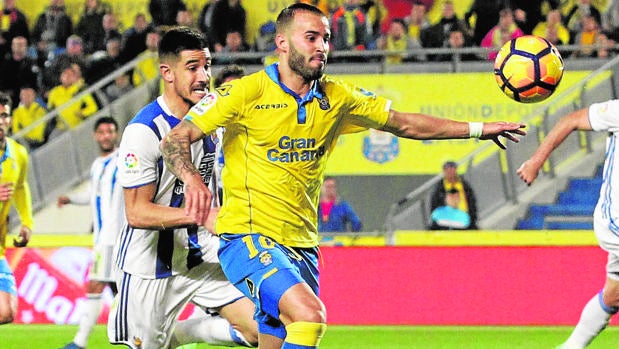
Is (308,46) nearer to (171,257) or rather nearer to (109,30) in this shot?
(171,257)

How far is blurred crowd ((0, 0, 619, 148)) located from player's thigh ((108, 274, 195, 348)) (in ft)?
29.8

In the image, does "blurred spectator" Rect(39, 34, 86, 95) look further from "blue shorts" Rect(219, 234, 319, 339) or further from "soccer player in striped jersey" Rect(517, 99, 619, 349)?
"blue shorts" Rect(219, 234, 319, 339)

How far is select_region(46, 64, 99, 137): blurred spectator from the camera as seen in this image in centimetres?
1639

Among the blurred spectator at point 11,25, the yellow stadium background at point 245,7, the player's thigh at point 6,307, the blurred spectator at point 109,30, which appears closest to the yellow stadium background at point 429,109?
the yellow stadium background at point 245,7

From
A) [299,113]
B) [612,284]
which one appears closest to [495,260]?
[612,284]

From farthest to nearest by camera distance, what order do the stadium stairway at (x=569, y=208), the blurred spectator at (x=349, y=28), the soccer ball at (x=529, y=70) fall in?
the blurred spectator at (x=349, y=28), the stadium stairway at (x=569, y=208), the soccer ball at (x=529, y=70)

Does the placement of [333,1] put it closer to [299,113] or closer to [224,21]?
[224,21]

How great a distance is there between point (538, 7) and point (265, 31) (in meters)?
4.08

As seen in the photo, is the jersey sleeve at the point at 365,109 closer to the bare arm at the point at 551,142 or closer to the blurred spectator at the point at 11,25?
the bare arm at the point at 551,142

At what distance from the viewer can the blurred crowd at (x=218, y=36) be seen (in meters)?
15.7

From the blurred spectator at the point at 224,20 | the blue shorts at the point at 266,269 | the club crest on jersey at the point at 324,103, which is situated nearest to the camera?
the blue shorts at the point at 266,269

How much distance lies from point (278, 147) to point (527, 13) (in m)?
10.7

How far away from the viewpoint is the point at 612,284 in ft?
25.7

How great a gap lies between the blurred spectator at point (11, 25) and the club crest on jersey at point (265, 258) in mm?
13144
